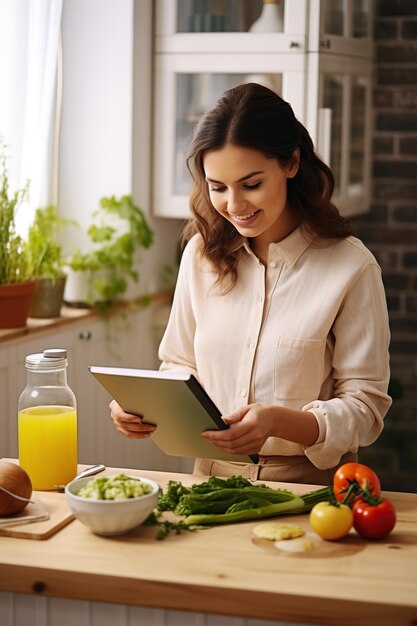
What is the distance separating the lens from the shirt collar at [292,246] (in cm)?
226

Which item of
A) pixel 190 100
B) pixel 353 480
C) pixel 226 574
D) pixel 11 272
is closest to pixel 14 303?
pixel 11 272

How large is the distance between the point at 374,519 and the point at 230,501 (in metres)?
0.28

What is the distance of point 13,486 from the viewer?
1862mm

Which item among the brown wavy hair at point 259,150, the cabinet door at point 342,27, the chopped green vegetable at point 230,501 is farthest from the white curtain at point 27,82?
the chopped green vegetable at point 230,501

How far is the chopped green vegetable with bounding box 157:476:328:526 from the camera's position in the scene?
6.10ft

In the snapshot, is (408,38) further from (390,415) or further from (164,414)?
(164,414)

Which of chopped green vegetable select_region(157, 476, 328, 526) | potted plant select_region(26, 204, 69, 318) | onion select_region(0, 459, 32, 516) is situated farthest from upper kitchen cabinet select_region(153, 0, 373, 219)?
onion select_region(0, 459, 32, 516)

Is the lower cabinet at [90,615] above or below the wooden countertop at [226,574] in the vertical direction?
below

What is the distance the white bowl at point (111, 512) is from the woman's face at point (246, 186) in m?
0.65

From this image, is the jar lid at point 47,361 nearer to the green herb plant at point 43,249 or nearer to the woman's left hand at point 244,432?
the woman's left hand at point 244,432

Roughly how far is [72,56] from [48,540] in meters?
2.43

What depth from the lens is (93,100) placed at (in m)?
3.79

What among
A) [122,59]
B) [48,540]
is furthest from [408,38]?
[48,540]

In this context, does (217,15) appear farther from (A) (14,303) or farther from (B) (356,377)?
(B) (356,377)
